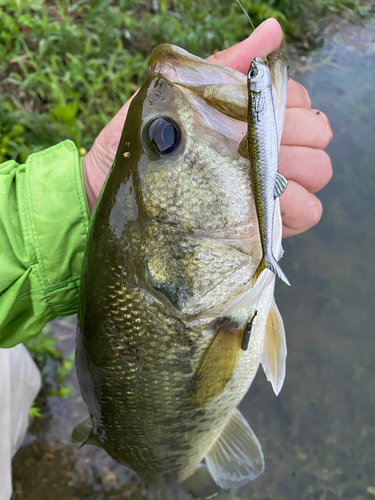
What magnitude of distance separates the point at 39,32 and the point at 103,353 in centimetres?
308

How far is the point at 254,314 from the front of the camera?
120 centimetres

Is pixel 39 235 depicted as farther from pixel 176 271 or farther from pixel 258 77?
pixel 258 77

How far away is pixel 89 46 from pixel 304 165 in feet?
8.17

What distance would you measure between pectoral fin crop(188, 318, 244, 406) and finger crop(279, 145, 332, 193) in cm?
65

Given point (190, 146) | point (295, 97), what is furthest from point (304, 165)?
point (190, 146)

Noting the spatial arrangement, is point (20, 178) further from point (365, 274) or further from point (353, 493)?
point (353, 493)

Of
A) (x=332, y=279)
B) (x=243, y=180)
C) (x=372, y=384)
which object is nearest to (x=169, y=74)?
(x=243, y=180)

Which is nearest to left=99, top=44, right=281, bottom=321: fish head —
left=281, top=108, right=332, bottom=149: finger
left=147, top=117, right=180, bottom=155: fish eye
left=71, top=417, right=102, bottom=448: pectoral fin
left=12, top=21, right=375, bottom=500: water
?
left=147, top=117, right=180, bottom=155: fish eye

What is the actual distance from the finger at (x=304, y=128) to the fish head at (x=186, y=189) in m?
0.46

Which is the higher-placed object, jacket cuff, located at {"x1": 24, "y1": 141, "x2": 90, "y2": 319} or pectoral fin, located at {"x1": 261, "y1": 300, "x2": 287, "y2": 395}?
jacket cuff, located at {"x1": 24, "y1": 141, "x2": 90, "y2": 319}

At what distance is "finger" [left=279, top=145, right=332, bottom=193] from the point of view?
54.3 inches

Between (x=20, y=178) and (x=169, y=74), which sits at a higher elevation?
(x=169, y=74)

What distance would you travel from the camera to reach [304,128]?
1370 mm

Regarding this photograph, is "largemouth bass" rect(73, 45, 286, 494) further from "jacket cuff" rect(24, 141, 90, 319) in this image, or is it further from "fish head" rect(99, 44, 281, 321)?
"jacket cuff" rect(24, 141, 90, 319)
